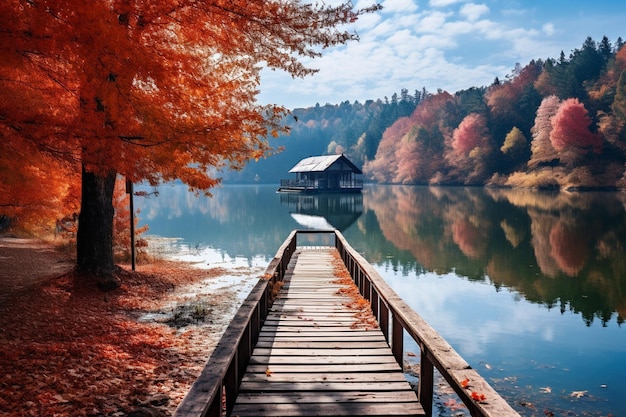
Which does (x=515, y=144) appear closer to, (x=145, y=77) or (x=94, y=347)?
(x=145, y=77)

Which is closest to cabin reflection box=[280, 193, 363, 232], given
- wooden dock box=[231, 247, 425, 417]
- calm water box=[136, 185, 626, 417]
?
calm water box=[136, 185, 626, 417]

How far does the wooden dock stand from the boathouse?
207ft

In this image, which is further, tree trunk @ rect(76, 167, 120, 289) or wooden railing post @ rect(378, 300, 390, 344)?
tree trunk @ rect(76, 167, 120, 289)

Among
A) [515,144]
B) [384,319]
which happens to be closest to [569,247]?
[384,319]

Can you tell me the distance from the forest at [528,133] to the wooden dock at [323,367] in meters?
47.5

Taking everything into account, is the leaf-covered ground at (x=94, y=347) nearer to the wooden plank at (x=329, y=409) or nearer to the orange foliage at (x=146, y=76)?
the wooden plank at (x=329, y=409)

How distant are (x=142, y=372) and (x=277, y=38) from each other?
23.0 ft

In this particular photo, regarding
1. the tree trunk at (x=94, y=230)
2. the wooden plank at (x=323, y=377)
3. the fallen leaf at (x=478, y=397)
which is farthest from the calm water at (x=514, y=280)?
the tree trunk at (x=94, y=230)

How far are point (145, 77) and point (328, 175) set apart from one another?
67.8m

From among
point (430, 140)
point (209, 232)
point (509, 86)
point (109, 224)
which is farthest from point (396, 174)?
point (109, 224)

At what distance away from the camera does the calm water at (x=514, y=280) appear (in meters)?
9.49

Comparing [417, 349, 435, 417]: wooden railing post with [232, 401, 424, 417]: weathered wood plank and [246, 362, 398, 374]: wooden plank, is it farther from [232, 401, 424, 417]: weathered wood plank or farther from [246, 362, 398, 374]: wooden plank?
[246, 362, 398, 374]: wooden plank

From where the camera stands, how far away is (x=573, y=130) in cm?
6569

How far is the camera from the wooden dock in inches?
190
